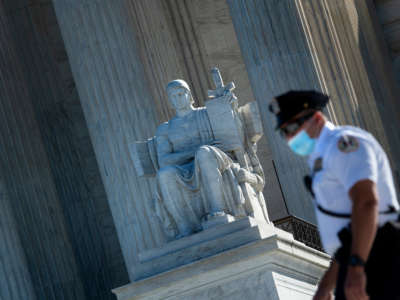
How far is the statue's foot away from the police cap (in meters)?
5.56

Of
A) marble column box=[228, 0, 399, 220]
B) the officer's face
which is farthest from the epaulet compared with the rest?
marble column box=[228, 0, 399, 220]

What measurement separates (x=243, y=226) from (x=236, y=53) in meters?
13.8

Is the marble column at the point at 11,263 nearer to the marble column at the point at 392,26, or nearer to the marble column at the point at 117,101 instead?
the marble column at the point at 117,101

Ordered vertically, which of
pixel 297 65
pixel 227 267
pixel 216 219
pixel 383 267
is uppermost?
pixel 297 65

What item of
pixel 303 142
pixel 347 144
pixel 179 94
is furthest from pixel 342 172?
pixel 179 94

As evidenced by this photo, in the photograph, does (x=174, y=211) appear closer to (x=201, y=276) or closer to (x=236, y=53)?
(x=201, y=276)

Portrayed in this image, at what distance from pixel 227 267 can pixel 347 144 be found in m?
5.26

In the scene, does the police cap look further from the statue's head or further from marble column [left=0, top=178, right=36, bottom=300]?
marble column [left=0, top=178, right=36, bottom=300]

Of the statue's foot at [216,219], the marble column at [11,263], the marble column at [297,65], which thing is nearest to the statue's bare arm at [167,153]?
the statue's foot at [216,219]

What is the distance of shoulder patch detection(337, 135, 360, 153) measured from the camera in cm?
358

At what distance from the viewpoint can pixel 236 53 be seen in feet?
73.9

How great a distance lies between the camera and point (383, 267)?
3.50 meters

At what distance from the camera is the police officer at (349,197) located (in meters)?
3.40

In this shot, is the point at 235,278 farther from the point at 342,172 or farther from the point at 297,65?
the point at 297,65
